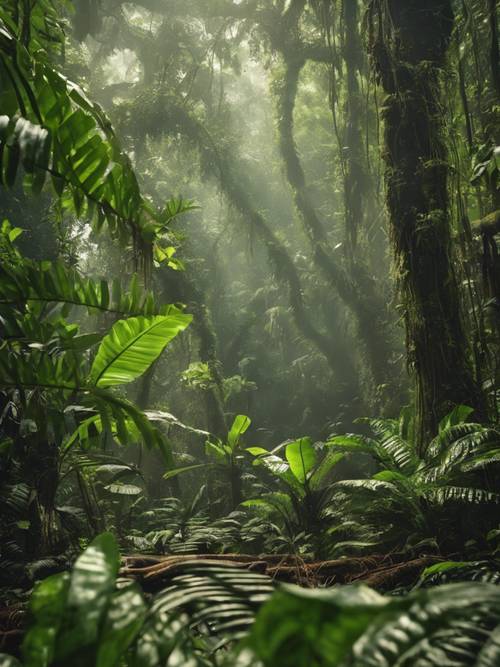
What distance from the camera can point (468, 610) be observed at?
57 cm

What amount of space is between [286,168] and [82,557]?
41.6 ft

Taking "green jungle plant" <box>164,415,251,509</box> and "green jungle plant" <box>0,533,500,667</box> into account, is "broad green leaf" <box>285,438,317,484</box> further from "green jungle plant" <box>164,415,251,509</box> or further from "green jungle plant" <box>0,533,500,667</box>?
"green jungle plant" <box>0,533,500,667</box>

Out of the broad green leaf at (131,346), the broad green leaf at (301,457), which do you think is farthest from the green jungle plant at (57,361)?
the broad green leaf at (301,457)

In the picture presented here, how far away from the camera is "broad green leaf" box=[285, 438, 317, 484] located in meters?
3.89

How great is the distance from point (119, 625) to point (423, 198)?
3.72 meters

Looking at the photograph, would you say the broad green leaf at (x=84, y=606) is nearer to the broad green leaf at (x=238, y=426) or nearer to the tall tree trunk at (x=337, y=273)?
the broad green leaf at (x=238, y=426)

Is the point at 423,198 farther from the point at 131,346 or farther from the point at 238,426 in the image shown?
the point at 238,426

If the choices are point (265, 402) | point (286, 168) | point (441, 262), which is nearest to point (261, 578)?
point (441, 262)

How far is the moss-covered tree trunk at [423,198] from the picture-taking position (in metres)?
3.42

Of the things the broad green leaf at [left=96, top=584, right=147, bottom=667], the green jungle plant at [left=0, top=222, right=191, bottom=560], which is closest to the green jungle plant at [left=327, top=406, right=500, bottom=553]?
the green jungle plant at [left=0, top=222, right=191, bottom=560]

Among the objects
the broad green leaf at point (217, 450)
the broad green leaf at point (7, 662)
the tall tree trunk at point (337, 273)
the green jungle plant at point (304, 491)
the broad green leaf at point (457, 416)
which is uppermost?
the tall tree trunk at point (337, 273)

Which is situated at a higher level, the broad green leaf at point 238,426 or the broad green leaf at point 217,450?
the broad green leaf at point 238,426

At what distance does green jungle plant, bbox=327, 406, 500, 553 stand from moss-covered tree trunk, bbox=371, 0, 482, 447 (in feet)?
1.05

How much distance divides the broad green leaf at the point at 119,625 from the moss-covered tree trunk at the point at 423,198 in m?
3.08
